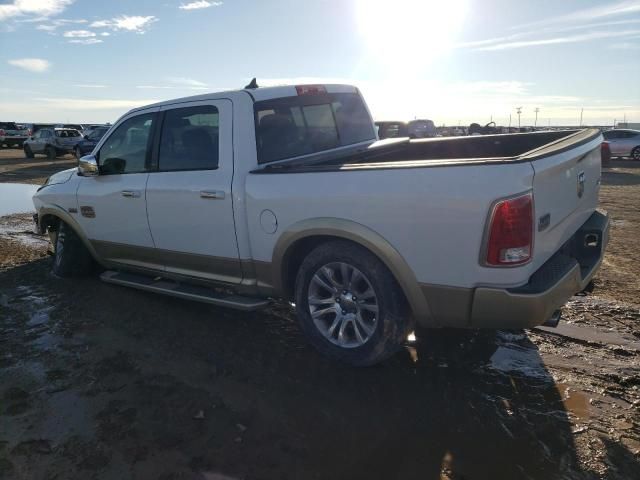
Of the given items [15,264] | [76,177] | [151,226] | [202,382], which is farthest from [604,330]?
[15,264]

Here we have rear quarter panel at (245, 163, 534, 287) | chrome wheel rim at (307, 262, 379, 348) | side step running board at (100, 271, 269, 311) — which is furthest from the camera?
side step running board at (100, 271, 269, 311)

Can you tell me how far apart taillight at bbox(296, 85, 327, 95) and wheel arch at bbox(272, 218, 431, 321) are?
1538 mm

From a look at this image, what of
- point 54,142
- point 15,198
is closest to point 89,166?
point 15,198

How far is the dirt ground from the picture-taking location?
9.04 ft

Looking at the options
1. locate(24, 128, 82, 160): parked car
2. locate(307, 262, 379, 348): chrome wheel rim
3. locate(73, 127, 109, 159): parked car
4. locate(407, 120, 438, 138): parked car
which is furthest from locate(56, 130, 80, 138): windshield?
locate(307, 262, 379, 348): chrome wheel rim

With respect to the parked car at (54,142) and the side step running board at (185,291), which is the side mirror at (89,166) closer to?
the side step running board at (185,291)

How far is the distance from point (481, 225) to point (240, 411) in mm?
1855

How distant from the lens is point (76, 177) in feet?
18.3

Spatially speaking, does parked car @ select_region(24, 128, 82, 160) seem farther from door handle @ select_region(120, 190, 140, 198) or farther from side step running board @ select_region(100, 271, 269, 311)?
door handle @ select_region(120, 190, 140, 198)

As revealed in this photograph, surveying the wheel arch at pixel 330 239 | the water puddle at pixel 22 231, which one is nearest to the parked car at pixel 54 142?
the water puddle at pixel 22 231

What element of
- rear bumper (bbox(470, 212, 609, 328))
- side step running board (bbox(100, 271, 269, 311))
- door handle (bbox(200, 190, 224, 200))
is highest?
door handle (bbox(200, 190, 224, 200))

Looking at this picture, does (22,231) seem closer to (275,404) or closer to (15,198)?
(15,198)

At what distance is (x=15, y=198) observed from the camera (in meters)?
13.0

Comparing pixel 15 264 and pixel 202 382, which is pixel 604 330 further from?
pixel 15 264
